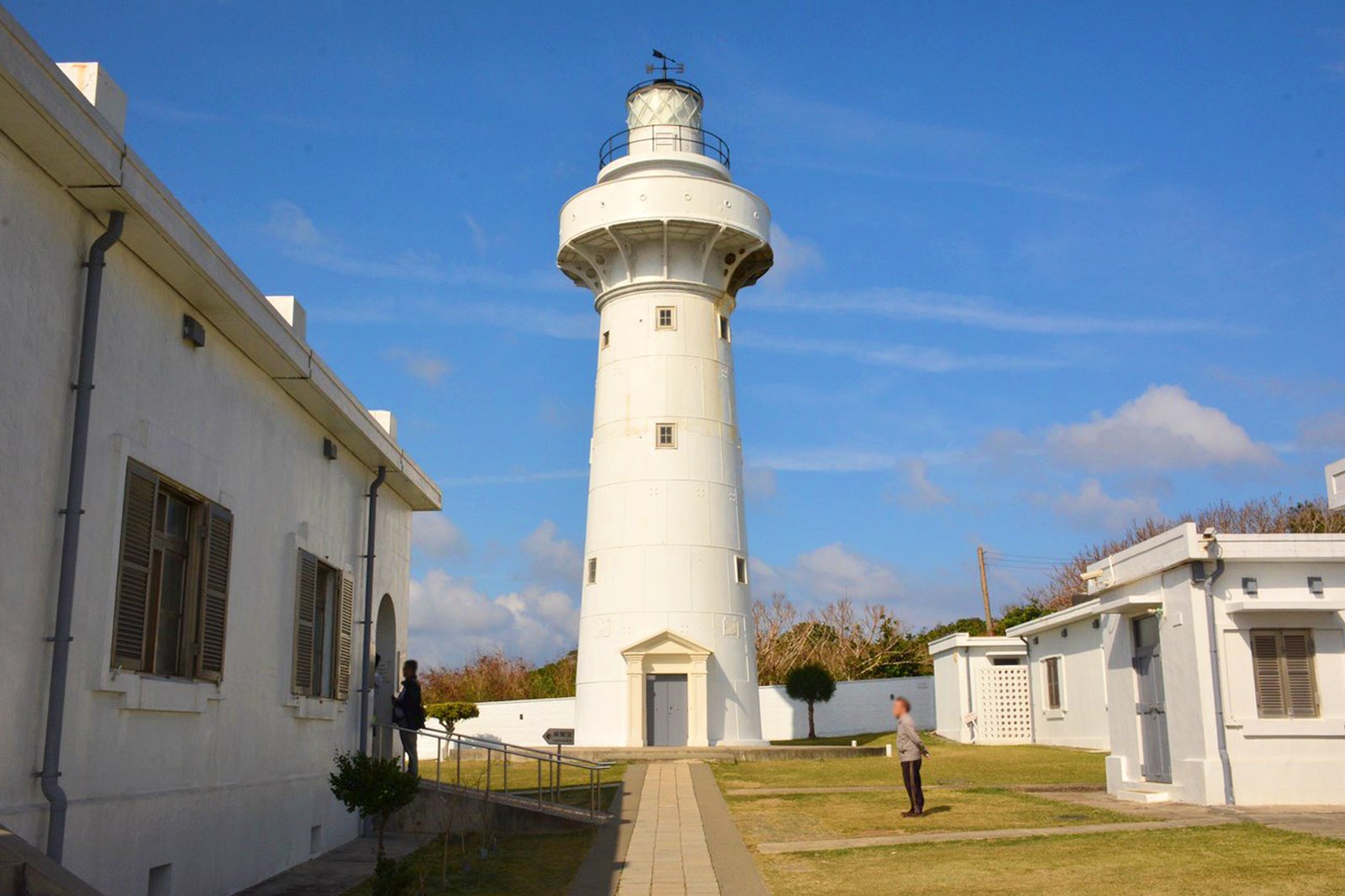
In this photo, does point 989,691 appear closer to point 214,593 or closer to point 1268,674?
point 1268,674

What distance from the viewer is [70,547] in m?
7.43

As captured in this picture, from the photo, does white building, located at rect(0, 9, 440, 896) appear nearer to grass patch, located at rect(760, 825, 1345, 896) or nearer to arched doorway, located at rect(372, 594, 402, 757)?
arched doorway, located at rect(372, 594, 402, 757)

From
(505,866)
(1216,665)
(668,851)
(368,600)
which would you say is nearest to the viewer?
(505,866)

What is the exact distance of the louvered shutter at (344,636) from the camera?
13844 millimetres

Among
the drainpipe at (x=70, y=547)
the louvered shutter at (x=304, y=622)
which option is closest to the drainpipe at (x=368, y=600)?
the louvered shutter at (x=304, y=622)

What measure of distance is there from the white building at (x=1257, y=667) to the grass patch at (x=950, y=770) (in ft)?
14.4

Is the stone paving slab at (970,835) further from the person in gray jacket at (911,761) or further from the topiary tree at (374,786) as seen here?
the topiary tree at (374,786)

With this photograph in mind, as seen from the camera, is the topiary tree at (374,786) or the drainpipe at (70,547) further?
the topiary tree at (374,786)

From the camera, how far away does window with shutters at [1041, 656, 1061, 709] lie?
1193 inches

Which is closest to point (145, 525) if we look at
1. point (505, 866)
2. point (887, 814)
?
point (505, 866)

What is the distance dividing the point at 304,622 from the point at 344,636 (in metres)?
1.54

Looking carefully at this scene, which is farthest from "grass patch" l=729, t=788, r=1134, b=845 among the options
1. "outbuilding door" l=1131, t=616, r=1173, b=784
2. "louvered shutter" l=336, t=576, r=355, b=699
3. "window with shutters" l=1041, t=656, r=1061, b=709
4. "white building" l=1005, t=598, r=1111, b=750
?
"window with shutters" l=1041, t=656, r=1061, b=709

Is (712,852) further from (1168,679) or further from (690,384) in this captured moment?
(690,384)

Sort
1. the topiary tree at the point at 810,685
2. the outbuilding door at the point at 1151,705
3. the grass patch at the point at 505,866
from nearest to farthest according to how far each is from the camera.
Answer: the grass patch at the point at 505,866 < the outbuilding door at the point at 1151,705 < the topiary tree at the point at 810,685
